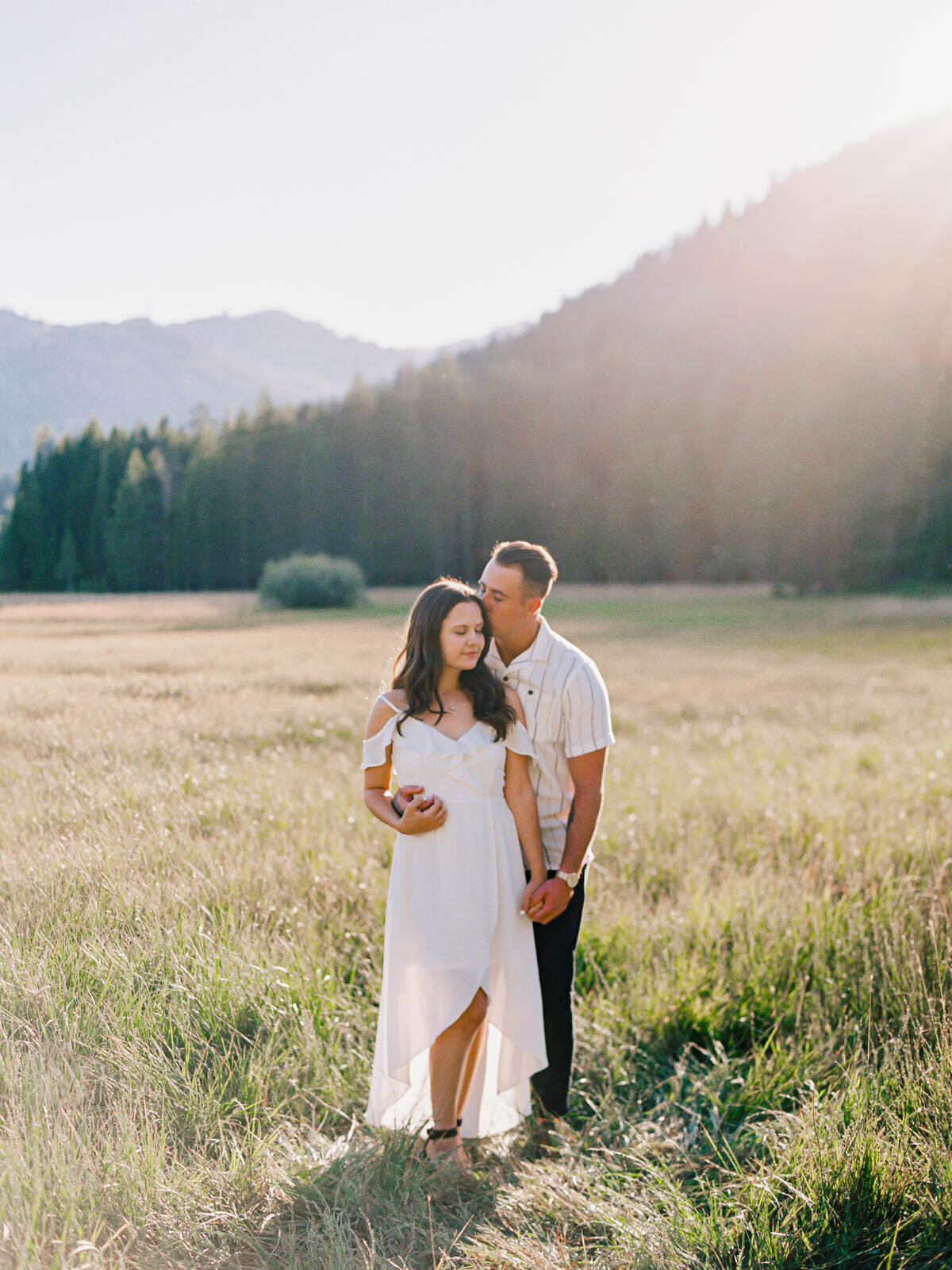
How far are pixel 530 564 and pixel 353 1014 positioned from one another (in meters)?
2.46

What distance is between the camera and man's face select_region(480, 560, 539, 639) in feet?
11.0

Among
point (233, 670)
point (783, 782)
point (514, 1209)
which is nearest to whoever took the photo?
point (514, 1209)

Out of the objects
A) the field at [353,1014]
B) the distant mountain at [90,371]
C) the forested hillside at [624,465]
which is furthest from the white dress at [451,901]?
the forested hillside at [624,465]

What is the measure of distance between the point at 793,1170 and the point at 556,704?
1.84 m

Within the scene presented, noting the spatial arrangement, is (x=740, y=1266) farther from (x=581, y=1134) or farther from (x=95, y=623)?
(x=95, y=623)

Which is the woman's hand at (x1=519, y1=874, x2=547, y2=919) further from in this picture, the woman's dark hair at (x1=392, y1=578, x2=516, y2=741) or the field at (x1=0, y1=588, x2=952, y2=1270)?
the field at (x1=0, y1=588, x2=952, y2=1270)

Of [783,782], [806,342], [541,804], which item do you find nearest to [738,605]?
[806,342]

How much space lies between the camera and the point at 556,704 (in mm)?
3482

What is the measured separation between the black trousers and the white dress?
0.33m

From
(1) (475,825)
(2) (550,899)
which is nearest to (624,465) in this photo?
(2) (550,899)

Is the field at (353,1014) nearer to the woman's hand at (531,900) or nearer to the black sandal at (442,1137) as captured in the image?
the black sandal at (442,1137)

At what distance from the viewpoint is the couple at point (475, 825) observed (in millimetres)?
3166

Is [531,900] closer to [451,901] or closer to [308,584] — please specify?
[451,901]

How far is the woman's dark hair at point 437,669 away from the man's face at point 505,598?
102 millimetres
